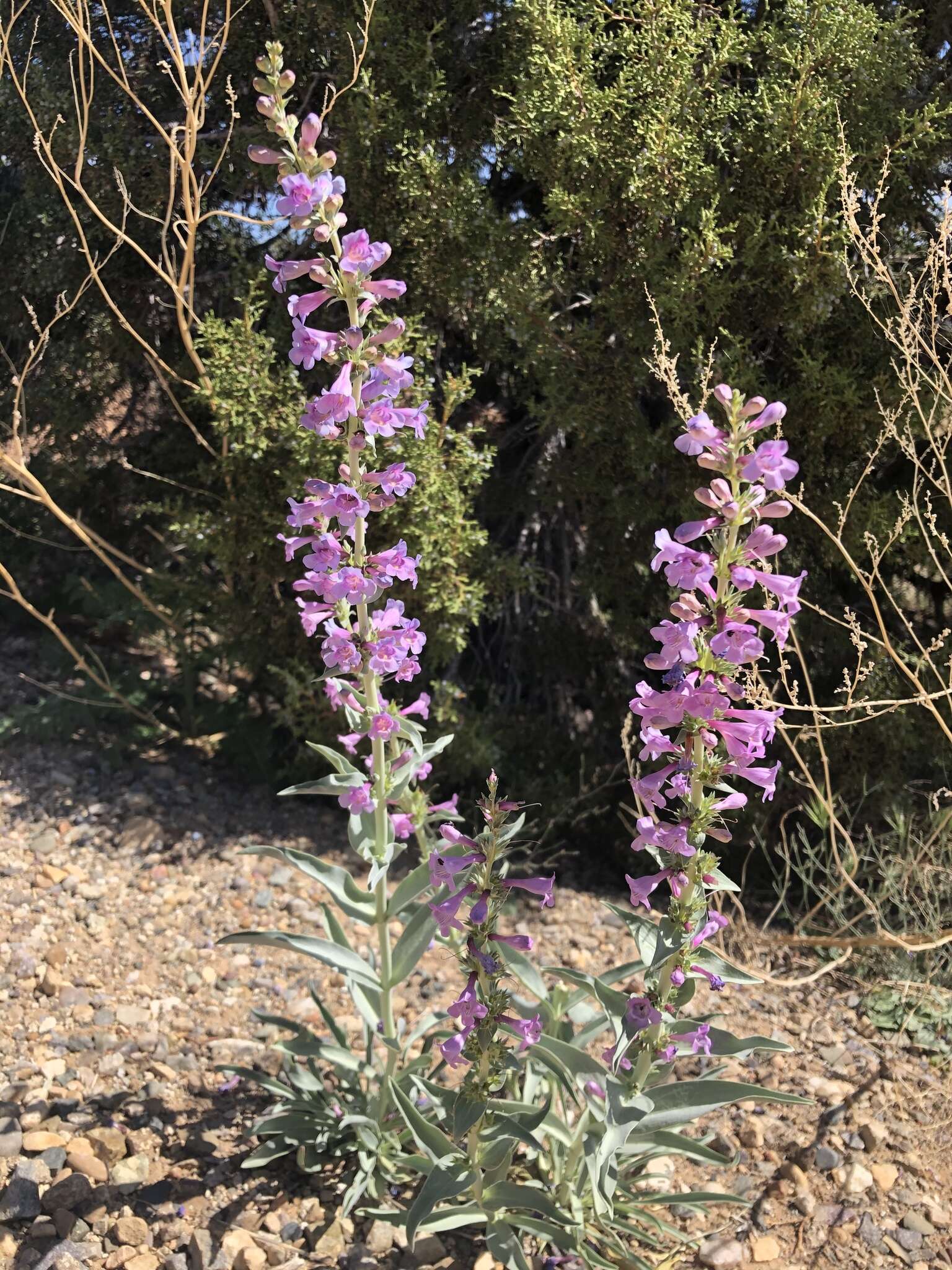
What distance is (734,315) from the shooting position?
3.41 metres

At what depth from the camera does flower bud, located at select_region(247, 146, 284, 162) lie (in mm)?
1911

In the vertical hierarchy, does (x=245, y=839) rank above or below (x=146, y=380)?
below

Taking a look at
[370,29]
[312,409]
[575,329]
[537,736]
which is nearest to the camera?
[312,409]

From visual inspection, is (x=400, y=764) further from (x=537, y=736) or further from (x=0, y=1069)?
(x=537, y=736)

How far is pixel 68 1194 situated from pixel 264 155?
2.27 metres

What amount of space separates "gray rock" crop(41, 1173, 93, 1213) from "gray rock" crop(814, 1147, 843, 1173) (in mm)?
1769

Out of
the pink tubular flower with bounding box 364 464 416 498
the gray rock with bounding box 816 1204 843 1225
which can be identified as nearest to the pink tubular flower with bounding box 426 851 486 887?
the pink tubular flower with bounding box 364 464 416 498

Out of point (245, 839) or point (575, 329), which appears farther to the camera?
point (245, 839)

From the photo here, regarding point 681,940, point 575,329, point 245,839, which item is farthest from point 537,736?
point 681,940

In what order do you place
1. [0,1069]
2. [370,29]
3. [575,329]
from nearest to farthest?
[0,1069] < [370,29] < [575,329]

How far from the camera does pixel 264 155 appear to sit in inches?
75.4

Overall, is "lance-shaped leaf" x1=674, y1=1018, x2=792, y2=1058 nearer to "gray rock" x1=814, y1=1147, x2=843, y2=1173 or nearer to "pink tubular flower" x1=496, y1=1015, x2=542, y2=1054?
"pink tubular flower" x1=496, y1=1015, x2=542, y2=1054

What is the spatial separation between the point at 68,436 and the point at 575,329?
2117mm

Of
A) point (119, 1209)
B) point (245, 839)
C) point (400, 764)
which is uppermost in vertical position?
point (400, 764)
